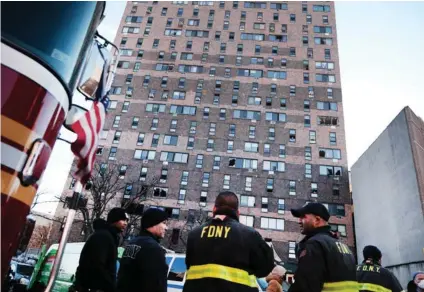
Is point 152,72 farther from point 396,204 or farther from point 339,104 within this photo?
point 396,204

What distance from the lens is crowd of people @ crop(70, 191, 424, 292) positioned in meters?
3.11

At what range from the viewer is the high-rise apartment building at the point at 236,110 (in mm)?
40188

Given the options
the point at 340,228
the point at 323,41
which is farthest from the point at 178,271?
the point at 323,41

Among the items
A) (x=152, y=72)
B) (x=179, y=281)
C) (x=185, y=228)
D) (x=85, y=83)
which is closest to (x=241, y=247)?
(x=85, y=83)

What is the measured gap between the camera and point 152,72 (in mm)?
49906

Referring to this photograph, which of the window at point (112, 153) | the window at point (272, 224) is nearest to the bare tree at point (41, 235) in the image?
the window at point (112, 153)

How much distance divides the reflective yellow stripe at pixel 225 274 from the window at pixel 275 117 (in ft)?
141

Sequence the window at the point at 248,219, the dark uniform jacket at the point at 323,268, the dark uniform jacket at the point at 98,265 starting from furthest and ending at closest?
the window at the point at 248,219 → the dark uniform jacket at the point at 98,265 → the dark uniform jacket at the point at 323,268

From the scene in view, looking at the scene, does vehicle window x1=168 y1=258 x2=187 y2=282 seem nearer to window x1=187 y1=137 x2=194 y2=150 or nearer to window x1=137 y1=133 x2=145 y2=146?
window x1=187 y1=137 x2=194 y2=150

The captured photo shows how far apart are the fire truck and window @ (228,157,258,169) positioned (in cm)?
4004

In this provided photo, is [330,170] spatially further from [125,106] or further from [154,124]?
[125,106]

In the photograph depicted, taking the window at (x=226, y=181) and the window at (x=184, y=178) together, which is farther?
the window at (x=184, y=178)

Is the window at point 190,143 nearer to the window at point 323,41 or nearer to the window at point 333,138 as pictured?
the window at point 333,138

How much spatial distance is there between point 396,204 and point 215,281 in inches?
1234
